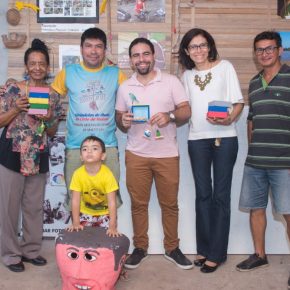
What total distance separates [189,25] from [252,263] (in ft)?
6.64

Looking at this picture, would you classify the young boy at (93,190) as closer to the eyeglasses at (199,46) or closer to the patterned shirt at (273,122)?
the eyeglasses at (199,46)

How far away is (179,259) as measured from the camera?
3.25 metres

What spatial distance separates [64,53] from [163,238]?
1767 millimetres

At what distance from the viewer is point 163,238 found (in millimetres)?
3508

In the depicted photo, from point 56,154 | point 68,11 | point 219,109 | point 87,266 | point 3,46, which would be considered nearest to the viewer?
point 87,266

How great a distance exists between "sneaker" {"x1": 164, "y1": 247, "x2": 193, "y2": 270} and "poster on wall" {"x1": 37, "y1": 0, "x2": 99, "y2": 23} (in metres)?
2.02

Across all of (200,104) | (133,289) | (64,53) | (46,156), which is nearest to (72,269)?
(133,289)

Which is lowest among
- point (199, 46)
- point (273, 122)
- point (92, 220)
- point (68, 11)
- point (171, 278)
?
point (171, 278)

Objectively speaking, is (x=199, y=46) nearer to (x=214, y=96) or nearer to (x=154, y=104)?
(x=214, y=96)

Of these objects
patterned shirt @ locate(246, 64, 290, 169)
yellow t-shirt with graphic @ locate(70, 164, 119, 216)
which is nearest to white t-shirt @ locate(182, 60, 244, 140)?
patterned shirt @ locate(246, 64, 290, 169)

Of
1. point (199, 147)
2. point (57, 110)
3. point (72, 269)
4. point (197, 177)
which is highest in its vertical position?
point (57, 110)

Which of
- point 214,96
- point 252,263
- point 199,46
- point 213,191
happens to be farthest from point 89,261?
point 199,46

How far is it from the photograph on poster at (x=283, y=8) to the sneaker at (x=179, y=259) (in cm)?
219

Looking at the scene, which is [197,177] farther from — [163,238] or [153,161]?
[163,238]
